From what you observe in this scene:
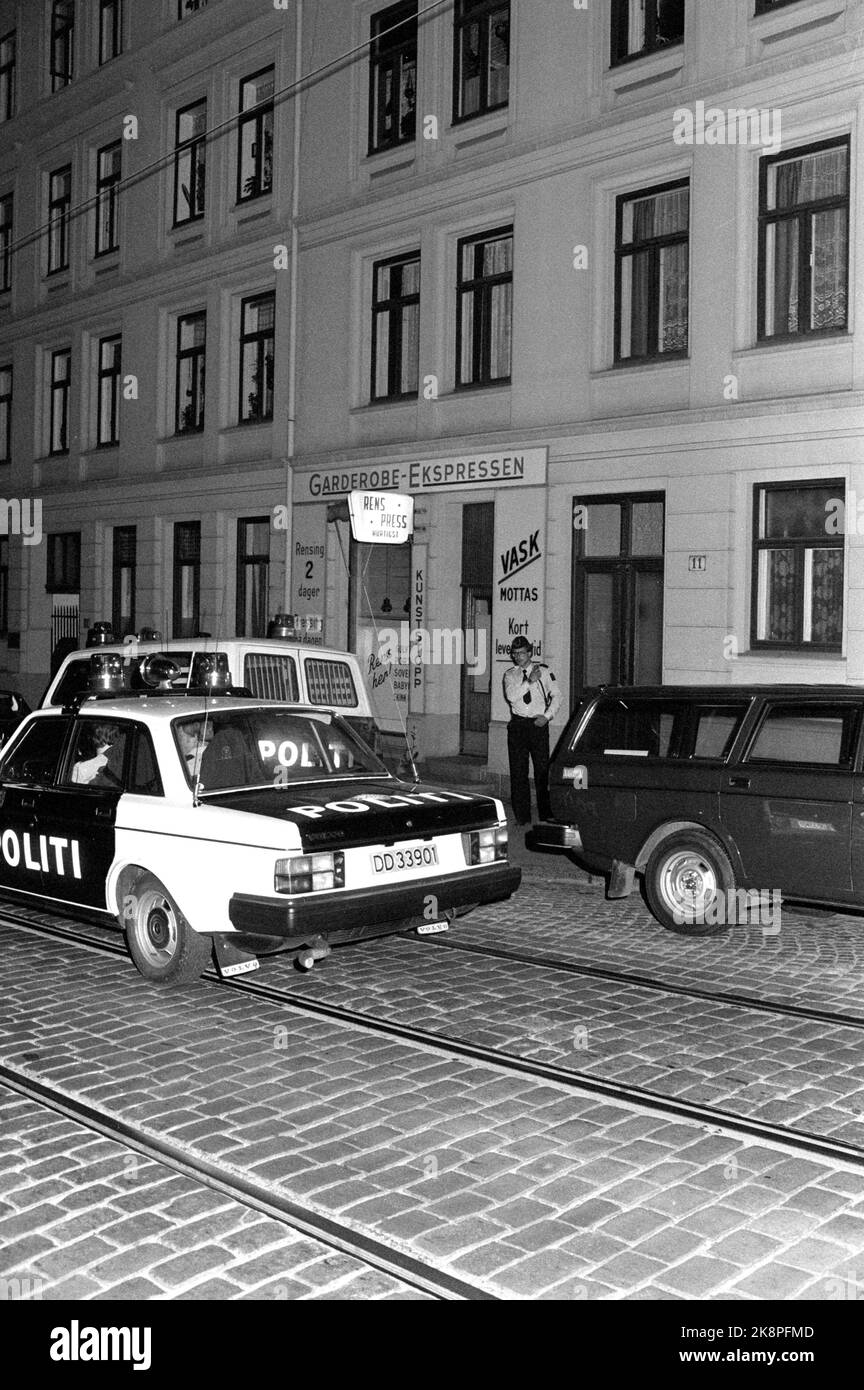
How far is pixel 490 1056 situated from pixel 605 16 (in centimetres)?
1429

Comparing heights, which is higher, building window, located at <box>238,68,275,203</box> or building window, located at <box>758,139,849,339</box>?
building window, located at <box>238,68,275,203</box>

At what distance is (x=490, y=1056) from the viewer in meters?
6.09

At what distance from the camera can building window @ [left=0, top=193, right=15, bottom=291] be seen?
2928 cm

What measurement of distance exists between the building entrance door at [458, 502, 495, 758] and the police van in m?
6.40

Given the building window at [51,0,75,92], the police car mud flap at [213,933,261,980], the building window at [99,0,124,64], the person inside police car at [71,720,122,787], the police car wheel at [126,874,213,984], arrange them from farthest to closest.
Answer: the building window at [51,0,75,92]
the building window at [99,0,124,64]
the person inside police car at [71,720,122,787]
the police car wheel at [126,874,213,984]
the police car mud flap at [213,933,261,980]

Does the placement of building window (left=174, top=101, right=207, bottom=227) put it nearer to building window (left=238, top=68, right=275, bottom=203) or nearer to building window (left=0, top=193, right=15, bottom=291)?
building window (left=238, top=68, right=275, bottom=203)

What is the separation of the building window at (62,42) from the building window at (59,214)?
169cm

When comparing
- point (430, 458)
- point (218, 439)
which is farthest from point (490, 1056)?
point (218, 439)

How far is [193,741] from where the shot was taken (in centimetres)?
753

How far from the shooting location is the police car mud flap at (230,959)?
22.4ft

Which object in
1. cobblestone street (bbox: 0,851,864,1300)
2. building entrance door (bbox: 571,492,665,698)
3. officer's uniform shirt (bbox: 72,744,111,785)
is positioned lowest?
cobblestone street (bbox: 0,851,864,1300)

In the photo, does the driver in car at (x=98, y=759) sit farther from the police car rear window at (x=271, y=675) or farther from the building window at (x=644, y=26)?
the building window at (x=644, y=26)

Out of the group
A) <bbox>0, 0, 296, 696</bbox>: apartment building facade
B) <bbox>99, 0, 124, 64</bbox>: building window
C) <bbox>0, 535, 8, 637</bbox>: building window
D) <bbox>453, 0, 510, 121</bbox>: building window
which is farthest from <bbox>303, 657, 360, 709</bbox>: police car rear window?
<bbox>0, 535, 8, 637</bbox>: building window

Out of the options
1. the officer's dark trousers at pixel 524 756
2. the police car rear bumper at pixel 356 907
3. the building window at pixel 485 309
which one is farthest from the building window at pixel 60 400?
the police car rear bumper at pixel 356 907
